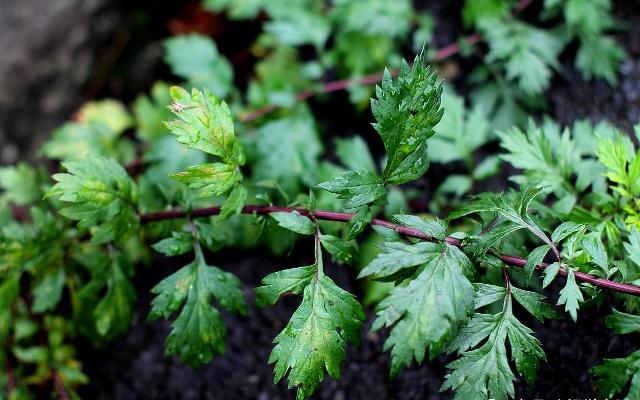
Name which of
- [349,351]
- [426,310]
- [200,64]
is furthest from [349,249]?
[200,64]

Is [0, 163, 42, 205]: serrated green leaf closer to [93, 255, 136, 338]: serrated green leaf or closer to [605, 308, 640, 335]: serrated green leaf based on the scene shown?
[93, 255, 136, 338]: serrated green leaf

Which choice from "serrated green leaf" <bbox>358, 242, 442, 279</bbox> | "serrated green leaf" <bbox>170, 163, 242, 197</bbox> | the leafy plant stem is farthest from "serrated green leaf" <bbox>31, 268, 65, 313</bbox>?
"serrated green leaf" <bbox>358, 242, 442, 279</bbox>

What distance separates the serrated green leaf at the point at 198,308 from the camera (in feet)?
5.81

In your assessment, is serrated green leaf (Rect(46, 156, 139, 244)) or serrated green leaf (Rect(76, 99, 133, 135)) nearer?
serrated green leaf (Rect(46, 156, 139, 244))

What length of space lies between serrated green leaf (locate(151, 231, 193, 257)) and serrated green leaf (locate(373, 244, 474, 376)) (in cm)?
73

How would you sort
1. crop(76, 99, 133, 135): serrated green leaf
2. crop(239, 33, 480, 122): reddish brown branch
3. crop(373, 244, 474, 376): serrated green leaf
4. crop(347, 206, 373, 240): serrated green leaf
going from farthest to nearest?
1. crop(76, 99, 133, 135): serrated green leaf
2. crop(239, 33, 480, 122): reddish brown branch
3. crop(347, 206, 373, 240): serrated green leaf
4. crop(373, 244, 474, 376): serrated green leaf

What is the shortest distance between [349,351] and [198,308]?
0.73 meters

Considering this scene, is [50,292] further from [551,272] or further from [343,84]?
[551,272]

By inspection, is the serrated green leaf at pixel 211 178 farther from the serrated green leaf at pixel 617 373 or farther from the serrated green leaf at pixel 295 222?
the serrated green leaf at pixel 617 373

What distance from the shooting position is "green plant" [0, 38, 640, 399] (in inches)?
56.3

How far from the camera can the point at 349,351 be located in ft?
7.25

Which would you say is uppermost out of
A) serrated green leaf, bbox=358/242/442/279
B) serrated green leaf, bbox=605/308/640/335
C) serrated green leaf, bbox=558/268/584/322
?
serrated green leaf, bbox=358/242/442/279

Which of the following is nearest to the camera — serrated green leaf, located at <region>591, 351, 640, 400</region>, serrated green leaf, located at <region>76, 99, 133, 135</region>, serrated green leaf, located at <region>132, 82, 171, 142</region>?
serrated green leaf, located at <region>591, 351, 640, 400</region>

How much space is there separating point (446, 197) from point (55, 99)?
8.25 ft
